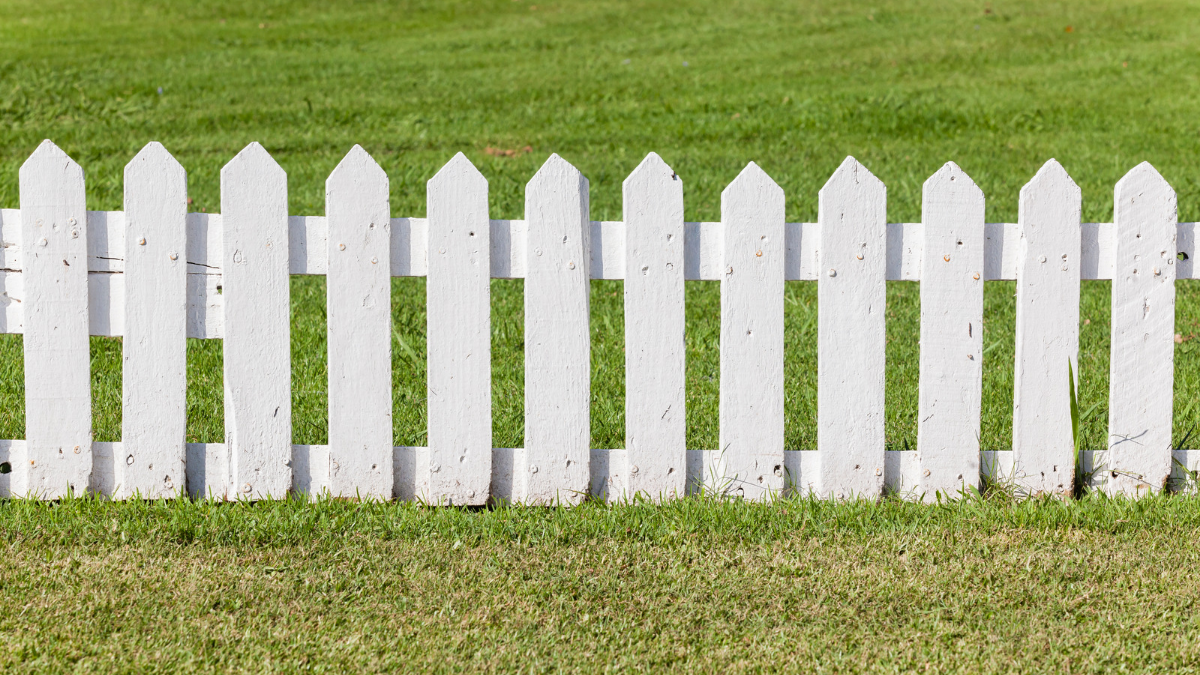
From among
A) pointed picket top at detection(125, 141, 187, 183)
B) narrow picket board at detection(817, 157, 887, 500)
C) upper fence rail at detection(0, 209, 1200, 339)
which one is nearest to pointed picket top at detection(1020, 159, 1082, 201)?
upper fence rail at detection(0, 209, 1200, 339)

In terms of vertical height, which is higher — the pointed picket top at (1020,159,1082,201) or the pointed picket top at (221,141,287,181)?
the pointed picket top at (221,141,287,181)

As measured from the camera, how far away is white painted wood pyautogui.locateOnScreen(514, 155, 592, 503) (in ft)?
10.4

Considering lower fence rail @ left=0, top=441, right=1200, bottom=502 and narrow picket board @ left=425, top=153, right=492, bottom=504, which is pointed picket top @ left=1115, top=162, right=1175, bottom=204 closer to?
lower fence rail @ left=0, top=441, right=1200, bottom=502

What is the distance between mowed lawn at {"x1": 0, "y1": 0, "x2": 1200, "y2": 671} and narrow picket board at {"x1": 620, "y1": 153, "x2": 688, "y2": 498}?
0.15 meters

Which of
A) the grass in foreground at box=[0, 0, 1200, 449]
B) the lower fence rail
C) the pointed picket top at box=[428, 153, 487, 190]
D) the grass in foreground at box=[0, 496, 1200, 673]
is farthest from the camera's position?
the grass in foreground at box=[0, 0, 1200, 449]

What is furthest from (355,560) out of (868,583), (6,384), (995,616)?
(6,384)

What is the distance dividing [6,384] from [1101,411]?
423cm

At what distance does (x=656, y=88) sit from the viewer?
12.1 meters

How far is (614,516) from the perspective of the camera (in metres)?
3.21

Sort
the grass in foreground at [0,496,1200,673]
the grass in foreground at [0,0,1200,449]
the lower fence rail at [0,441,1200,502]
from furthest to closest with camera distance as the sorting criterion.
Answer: the grass in foreground at [0,0,1200,449] → the lower fence rail at [0,441,1200,502] → the grass in foreground at [0,496,1200,673]

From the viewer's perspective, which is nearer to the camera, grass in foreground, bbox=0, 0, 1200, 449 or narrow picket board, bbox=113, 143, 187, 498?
narrow picket board, bbox=113, 143, 187, 498

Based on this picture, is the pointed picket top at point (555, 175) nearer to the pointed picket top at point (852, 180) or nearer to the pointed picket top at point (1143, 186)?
the pointed picket top at point (852, 180)

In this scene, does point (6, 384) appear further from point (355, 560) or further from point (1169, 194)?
point (1169, 194)

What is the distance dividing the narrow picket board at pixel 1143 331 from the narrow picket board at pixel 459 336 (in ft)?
5.94
